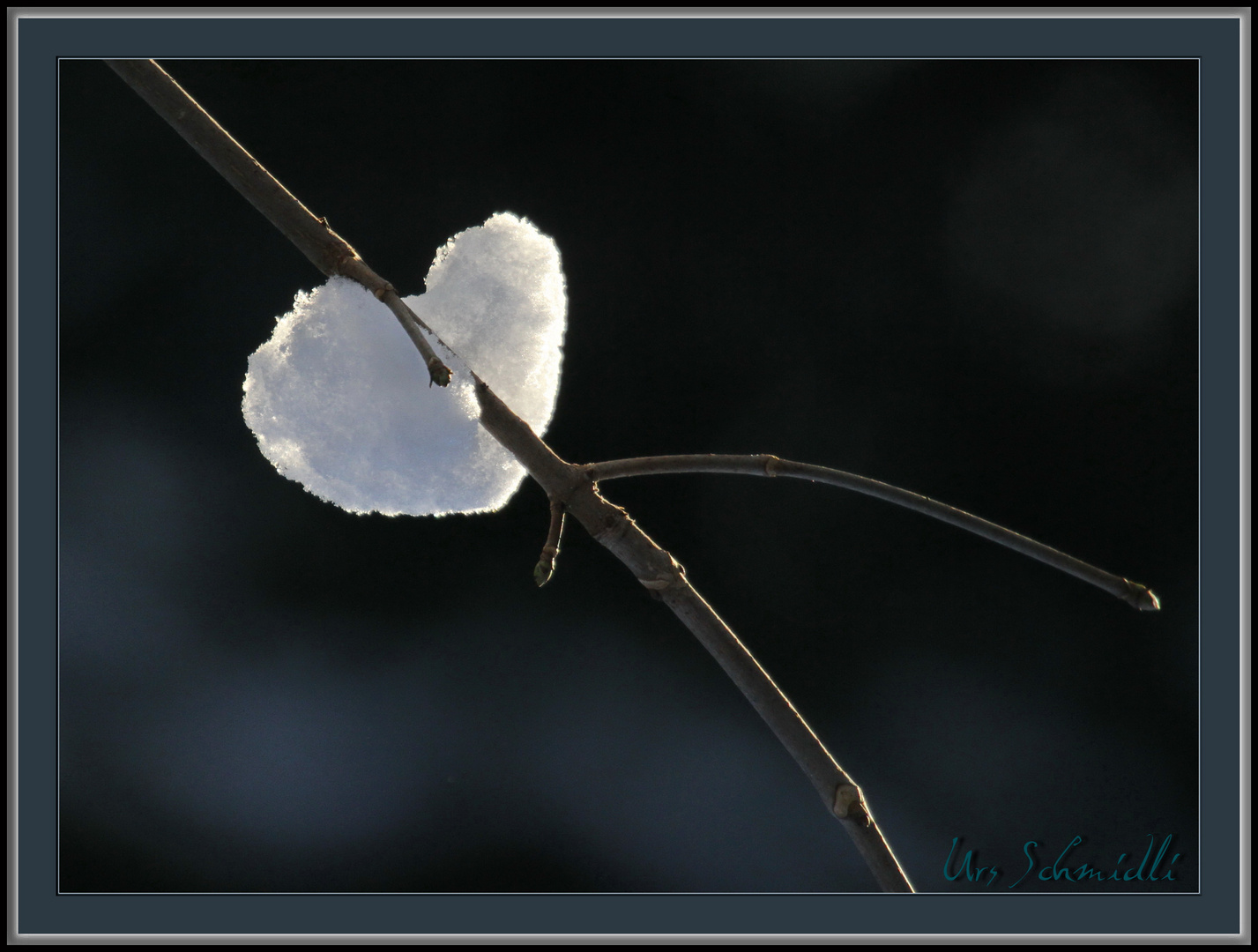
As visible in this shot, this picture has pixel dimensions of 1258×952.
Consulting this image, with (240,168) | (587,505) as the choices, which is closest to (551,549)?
(587,505)

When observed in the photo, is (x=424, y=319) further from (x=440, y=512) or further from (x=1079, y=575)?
(x=1079, y=575)

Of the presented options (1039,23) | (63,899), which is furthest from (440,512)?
(1039,23)

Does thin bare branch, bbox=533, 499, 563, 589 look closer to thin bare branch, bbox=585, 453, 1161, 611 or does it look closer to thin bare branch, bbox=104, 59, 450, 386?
thin bare branch, bbox=585, 453, 1161, 611

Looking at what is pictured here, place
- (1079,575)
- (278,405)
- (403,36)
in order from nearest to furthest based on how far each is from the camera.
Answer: (1079,575), (278,405), (403,36)

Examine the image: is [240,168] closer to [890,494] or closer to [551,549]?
[551,549]

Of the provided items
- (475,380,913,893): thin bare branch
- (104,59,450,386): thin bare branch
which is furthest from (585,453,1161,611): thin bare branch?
(104,59,450,386): thin bare branch

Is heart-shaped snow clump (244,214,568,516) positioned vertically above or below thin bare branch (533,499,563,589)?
above
